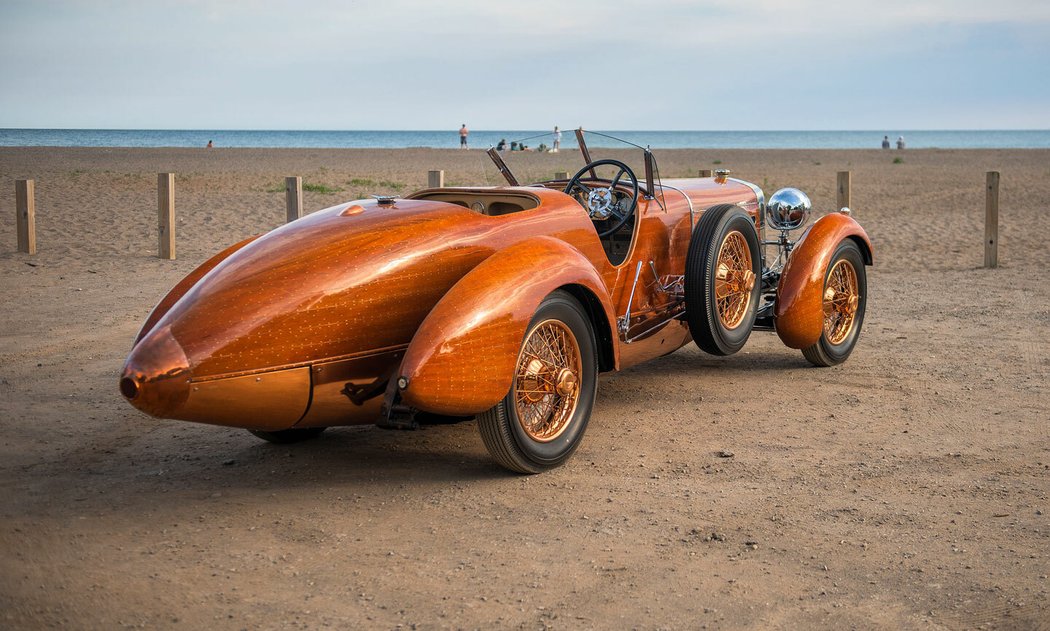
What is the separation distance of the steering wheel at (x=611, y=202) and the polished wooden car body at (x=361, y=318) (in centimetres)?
81

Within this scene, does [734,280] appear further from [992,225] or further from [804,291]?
[992,225]

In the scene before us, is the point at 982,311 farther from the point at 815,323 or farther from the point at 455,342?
the point at 455,342

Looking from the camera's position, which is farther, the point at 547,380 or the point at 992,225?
the point at 992,225

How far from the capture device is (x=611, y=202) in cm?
624

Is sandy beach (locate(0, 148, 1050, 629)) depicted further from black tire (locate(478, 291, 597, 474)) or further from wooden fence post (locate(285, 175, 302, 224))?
wooden fence post (locate(285, 175, 302, 224))

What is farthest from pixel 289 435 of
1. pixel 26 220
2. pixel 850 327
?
pixel 26 220

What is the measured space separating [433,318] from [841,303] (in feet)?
13.6

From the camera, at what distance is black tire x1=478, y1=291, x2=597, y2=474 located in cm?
468

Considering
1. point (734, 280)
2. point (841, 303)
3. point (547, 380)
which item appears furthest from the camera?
point (841, 303)

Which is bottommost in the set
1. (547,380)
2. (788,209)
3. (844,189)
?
(547,380)

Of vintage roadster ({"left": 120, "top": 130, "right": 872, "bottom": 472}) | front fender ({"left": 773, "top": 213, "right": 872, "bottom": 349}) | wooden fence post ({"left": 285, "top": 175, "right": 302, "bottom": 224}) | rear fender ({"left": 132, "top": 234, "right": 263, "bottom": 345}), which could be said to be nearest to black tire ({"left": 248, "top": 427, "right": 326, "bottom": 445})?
vintage roadster ({"left": 120, "top": 130, "right": 872, "bottom": 472})

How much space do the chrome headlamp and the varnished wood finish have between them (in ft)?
9.41

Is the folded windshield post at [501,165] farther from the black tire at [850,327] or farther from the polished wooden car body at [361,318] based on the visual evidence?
the black tire at [850,327]

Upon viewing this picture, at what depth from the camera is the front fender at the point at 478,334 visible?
4.29 meters
